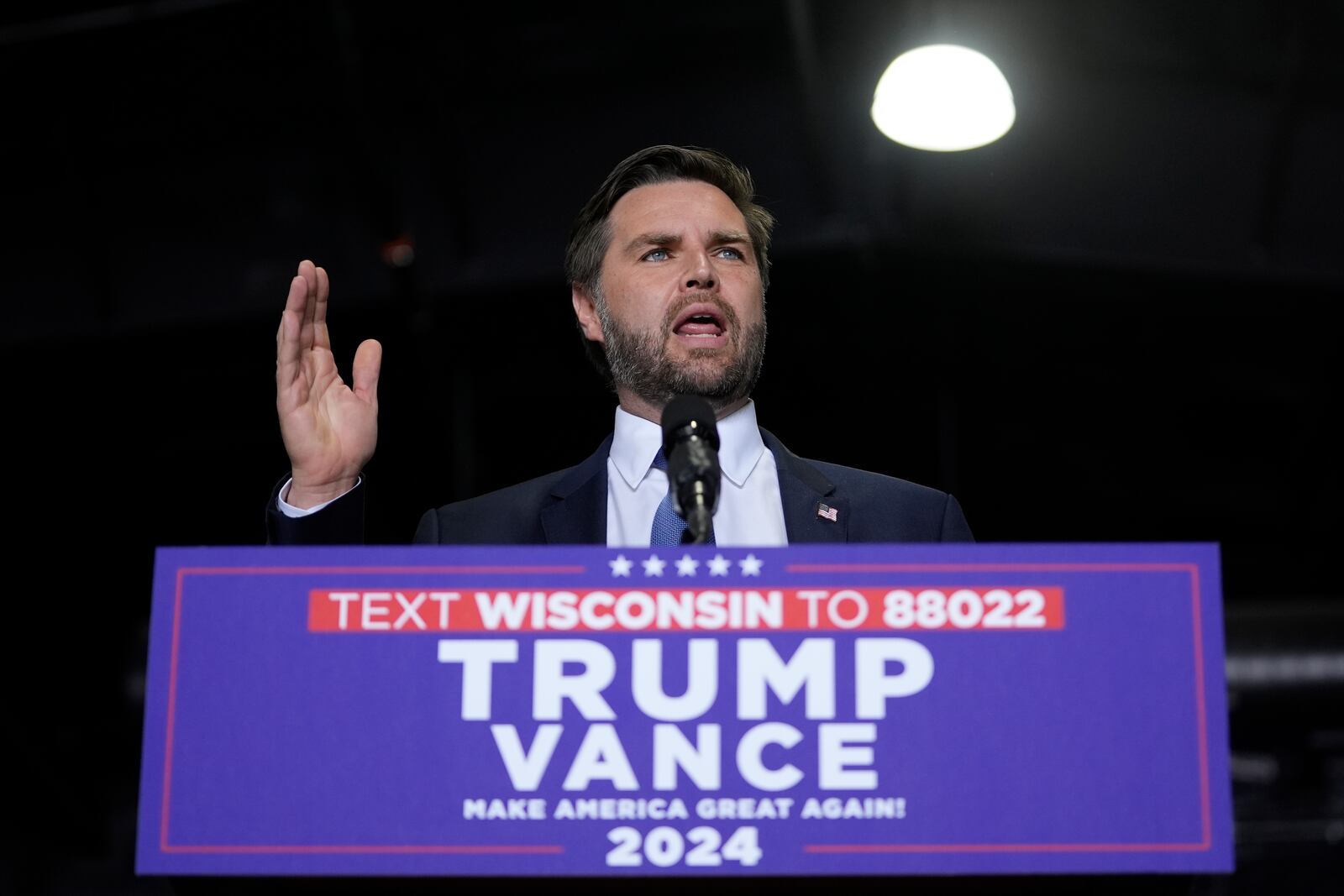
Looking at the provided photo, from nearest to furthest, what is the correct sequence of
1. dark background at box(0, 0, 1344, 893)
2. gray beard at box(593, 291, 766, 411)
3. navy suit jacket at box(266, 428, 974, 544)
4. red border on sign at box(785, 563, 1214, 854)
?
red border on sign at box(785, 563, 1214, 854)
navy suit jacket at box(266, 428, 974, 544)
gray beard at box(593, 291, 766, 411)
dark background at box(0, 0, 1344, 893)

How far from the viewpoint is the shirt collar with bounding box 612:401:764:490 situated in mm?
1886

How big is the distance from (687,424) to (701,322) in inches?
22.4

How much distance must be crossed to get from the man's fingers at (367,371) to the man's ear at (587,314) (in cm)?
49

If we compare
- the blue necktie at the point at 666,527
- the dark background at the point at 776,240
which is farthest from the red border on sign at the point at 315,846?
the dark background at the point at 776,240

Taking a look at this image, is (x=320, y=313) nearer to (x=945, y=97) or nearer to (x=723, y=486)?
(x=723, y=486)

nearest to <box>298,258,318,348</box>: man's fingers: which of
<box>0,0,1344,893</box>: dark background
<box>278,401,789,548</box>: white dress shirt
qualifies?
<box>278,401,789,548</box>: white dress shirt

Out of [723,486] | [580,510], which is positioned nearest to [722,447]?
[723,486]

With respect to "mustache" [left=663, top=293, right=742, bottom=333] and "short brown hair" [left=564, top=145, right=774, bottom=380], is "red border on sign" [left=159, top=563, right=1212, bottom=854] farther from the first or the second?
"short brown hair" [left=564, top=145, right=774, bottom=380]

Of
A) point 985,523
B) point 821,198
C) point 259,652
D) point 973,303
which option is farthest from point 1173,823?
Result: point 985,523

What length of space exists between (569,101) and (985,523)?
2430 millimetres

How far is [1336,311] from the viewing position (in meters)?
4.59

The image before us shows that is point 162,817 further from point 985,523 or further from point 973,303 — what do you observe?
point 985,523

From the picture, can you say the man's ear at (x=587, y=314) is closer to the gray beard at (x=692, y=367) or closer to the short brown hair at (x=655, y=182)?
the short brown hair at (x=655, y=182)

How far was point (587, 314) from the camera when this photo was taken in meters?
2.23
